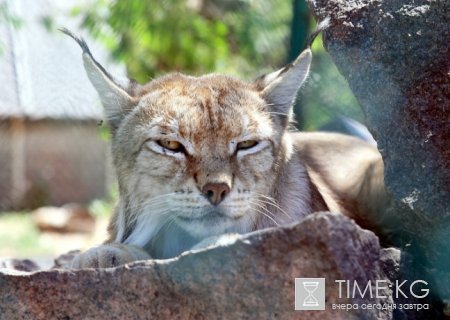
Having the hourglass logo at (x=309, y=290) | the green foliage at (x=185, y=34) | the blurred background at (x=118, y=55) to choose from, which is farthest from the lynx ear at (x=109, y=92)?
the green foliage at (x=185, y=34)

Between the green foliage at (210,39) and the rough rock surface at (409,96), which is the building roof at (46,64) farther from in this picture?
the rough rock surface at (409,96)

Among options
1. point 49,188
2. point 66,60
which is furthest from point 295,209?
point 49,188

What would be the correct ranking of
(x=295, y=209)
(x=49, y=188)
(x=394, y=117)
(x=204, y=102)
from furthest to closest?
(x=49, y=188)
(x=295, y=209)
(x=204, y=102)
(x=394, y=117)

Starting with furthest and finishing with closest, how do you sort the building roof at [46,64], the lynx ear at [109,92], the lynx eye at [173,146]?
the building roof at [46,64]
the lynx ear at [109,92]
the lynx eye at [173,146]

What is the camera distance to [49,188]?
11125mm

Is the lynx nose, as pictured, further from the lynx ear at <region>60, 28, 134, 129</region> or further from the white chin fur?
the lynx ear at <region>60, 28, 134, 129</region>

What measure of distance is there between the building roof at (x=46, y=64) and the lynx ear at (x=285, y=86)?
12.9 feet

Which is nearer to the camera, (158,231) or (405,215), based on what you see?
(405,215)

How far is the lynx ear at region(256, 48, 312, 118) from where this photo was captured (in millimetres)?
3547

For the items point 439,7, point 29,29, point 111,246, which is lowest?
point 111,246

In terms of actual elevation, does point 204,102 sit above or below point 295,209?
above

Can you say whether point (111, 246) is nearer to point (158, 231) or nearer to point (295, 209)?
point (158, 231)

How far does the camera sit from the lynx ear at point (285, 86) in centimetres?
355

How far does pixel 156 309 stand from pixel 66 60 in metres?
5.29
